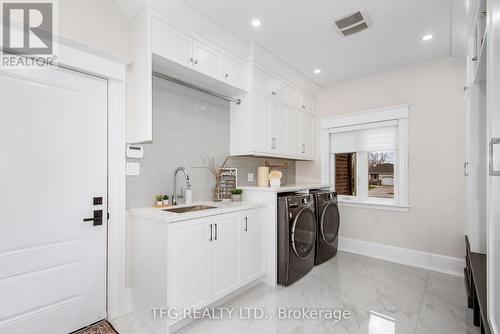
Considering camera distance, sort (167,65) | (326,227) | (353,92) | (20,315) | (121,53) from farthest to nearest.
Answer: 1. (353,92)
2. (326,227)
3. (167,65)
4. (121,53)
5. (20,315)

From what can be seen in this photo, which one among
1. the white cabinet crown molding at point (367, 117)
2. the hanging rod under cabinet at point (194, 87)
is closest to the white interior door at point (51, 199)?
the hanging rod under cabinet at point (194, 87)

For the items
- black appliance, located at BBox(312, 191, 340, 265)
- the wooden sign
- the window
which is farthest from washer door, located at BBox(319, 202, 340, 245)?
the wooden sign

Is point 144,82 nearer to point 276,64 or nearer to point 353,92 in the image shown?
point 276,64

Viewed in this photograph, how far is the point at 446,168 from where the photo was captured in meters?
3.07

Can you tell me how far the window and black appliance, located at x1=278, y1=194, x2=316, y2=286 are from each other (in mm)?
1373

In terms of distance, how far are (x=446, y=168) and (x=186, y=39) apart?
3.45m

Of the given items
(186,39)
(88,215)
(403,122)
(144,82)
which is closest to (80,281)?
(88,215)

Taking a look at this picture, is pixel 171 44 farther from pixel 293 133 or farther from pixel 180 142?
pixel 293 133

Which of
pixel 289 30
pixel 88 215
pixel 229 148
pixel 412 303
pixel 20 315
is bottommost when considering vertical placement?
pixel 412 303

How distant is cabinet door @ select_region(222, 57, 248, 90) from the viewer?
2.63m

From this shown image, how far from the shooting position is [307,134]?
403 centimetres

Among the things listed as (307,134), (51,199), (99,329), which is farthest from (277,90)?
(99,329)

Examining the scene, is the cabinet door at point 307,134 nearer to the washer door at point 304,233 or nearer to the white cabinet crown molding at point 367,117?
the white cabinet crown molding at point 367,117

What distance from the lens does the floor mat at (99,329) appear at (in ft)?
6.22
